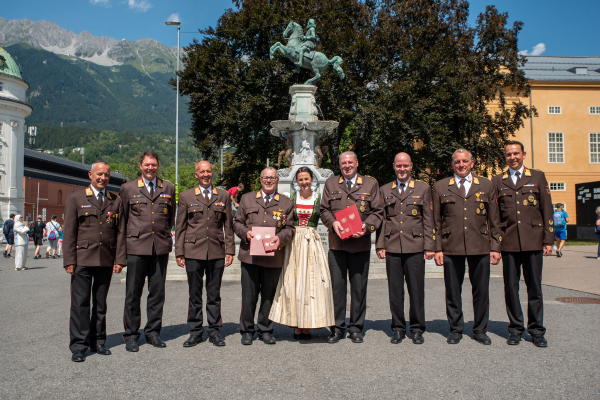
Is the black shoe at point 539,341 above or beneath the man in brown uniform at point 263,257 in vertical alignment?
beneath

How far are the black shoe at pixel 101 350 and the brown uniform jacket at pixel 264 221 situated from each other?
173 centimetres

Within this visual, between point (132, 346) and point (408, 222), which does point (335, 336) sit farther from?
point (132, 346)

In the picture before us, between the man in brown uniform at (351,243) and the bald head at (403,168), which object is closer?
the man in brown uniform at (351,243)

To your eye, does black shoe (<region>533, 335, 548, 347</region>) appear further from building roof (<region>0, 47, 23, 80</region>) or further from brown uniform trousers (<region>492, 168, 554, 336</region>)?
building roof (<region>0, 47, 23, 80</region>)

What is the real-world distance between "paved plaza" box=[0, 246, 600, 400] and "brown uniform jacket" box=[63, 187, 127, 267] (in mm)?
1006

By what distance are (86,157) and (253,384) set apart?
426 feet

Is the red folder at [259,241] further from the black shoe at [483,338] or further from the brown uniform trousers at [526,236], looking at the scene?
the brown uniform trousers at [526,236]

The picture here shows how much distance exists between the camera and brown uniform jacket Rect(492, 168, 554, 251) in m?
5.62

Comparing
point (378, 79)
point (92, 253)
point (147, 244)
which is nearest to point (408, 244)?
point (147, 244)

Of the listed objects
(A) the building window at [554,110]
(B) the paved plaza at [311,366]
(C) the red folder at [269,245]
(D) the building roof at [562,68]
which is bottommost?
(B) the paved plaza at [311,366]

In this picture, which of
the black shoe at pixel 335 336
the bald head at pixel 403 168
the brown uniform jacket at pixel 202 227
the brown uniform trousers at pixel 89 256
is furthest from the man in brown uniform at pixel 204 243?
the bald head at pixel 403 168

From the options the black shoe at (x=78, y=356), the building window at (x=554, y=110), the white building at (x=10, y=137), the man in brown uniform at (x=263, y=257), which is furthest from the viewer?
the white building at (x=10, y=137)

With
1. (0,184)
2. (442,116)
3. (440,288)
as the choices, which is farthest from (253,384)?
(0,184)

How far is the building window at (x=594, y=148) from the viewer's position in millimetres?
45531
